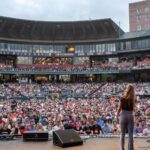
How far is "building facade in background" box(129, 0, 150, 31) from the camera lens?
89.9m

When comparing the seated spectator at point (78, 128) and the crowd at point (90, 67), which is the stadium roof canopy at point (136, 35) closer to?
the crowd at point (90, 67)

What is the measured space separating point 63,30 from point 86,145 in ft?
197

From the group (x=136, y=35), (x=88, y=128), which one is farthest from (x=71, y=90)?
(x=88, y=128)

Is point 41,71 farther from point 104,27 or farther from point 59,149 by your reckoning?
point 59,149

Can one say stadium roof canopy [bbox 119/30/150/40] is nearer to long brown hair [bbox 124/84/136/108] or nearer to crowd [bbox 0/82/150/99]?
crowd [bbox 0/82/150/99]

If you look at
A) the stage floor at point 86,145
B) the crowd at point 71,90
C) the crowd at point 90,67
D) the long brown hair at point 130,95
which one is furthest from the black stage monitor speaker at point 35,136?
the crowd at point 90,67

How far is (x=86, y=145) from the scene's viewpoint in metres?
9.60

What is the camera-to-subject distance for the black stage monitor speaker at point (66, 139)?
9196 millimetres

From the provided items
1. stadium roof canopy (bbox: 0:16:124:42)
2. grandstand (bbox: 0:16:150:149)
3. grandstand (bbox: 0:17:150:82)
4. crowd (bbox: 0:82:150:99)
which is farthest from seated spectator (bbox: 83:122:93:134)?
stadium roof canopy (bbox: 0:16:124:42)

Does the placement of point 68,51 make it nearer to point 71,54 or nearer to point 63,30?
point 71,54

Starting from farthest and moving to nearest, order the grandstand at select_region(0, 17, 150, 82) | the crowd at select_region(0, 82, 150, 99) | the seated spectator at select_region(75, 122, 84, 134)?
1. the grandstand at select_region(0, 17, 150, 82)
2. the crowd at select_region(0, 82, 150, 99)
3. the seated spectator at select_region(75, 122, 84, 134)

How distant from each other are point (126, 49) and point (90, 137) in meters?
51.2

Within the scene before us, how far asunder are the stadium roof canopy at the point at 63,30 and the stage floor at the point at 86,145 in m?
56.5

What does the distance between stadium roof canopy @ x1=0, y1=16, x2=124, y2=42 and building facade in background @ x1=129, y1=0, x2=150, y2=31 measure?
24160 millimetres
